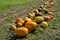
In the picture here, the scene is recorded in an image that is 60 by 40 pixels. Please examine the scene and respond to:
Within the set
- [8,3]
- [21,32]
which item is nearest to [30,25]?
[21,32]

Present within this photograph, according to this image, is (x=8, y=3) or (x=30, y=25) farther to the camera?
(x=8, y=3)

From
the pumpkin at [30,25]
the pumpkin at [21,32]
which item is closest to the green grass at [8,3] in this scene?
the pumpkin at [30,25]

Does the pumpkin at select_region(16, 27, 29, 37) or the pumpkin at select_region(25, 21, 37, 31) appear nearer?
the pumpkin at select_region(16, 27, 29, 37)

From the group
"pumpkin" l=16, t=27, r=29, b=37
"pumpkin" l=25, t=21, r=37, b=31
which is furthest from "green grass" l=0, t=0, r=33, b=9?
"pumpkin" l=16, t=27, r=29, b=37

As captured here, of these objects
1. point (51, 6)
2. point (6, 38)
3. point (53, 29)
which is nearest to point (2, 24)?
point (6, 38)

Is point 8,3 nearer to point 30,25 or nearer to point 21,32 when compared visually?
point 30,25

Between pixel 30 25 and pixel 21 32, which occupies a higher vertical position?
pixel 30 25

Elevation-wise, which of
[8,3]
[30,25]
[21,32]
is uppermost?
[8,3]

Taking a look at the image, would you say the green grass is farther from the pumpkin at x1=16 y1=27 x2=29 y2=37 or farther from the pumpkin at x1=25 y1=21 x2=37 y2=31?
the pumpkin at x1=16 y1=27 x2=29 y2=37

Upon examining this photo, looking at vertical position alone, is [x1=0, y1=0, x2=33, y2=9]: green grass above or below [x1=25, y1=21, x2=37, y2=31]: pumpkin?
above

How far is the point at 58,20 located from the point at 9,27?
1996mm

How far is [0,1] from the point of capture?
504 inches

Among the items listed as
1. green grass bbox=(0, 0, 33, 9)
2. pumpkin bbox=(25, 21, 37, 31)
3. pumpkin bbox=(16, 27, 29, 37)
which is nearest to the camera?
pumpkin bbox=(16, 27, 29, 37)

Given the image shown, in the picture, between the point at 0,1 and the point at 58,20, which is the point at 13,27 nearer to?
the point at 58,20
